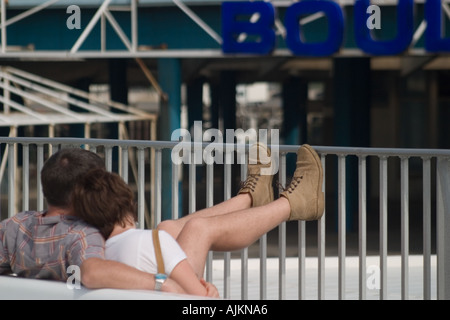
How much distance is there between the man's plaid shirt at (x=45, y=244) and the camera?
138 inches

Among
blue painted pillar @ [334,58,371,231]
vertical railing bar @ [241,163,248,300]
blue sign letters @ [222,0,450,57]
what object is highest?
blue sign letters @ [222,0,450,57]

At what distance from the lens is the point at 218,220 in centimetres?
396

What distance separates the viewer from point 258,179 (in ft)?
15.2

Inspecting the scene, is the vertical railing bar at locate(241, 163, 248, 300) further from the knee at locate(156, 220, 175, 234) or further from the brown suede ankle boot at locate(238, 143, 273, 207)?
the knee at locate(156, 220, 175, 234)

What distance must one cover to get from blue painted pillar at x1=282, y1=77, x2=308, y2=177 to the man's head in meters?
21.8

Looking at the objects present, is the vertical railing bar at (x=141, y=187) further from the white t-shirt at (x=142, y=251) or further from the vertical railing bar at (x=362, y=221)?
the white t-shirt at (x=142, y=251)

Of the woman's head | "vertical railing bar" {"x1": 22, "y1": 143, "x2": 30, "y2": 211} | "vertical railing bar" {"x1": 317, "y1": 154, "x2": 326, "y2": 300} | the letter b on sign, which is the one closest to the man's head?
the woman's head

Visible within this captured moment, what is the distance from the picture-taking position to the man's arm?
10.6 feet

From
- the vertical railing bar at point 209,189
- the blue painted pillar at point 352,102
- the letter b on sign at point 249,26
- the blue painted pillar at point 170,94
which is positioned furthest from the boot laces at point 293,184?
the blue painted pillar at point 352,102

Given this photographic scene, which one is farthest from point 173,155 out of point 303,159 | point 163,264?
point 163,264

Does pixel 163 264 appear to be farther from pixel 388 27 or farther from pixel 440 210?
pixel 388 27

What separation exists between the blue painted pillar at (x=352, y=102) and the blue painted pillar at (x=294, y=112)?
7.26m

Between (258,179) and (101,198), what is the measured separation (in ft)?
4.34

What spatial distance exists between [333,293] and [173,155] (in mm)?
2081
